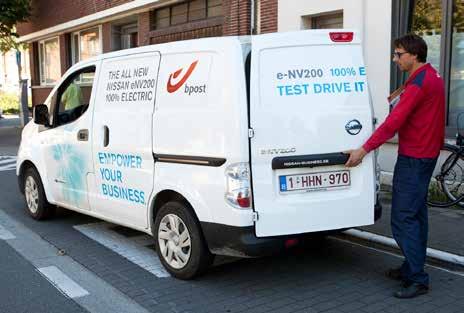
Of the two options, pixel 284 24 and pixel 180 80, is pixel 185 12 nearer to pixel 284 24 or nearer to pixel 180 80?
pixel 284 24

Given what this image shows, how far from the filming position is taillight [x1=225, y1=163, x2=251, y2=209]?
4164mm

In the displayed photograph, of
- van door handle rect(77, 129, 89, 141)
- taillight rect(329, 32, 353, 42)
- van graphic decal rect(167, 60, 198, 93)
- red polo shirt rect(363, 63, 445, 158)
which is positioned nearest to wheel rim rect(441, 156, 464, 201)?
red polo shirt rect(363, 63, 445, 158)

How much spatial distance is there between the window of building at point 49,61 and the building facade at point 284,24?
77 centimetres

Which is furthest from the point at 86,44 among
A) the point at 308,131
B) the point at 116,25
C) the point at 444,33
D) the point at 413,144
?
the point at 413,144

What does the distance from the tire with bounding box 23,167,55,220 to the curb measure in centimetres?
365

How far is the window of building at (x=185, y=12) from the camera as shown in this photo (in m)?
13.7

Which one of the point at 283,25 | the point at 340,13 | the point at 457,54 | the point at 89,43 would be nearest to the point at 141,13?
the point at 89,43

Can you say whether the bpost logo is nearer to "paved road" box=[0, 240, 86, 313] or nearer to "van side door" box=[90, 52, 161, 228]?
"van side door" box=[90, 52, 161, 228]

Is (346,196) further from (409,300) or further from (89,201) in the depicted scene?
(89,201)

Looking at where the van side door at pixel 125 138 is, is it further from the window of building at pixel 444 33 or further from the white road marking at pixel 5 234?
the window of building at pixel 444 33

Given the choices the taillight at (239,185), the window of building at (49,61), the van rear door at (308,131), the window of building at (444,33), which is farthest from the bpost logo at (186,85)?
the window of building at (49,61)

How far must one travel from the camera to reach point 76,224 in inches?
268

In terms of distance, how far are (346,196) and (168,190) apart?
4.86 feet

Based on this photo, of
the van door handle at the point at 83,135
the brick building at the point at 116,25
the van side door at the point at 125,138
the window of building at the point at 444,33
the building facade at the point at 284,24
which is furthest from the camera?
the brick building at the point at 116,25
